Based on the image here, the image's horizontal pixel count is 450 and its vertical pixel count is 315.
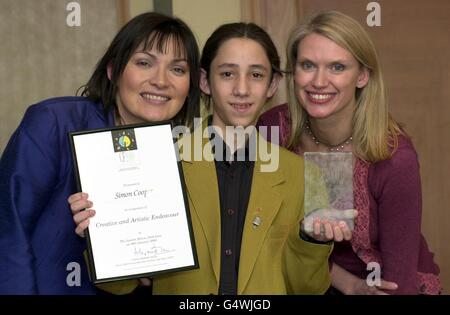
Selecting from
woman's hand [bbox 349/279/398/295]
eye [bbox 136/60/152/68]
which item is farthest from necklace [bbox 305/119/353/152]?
eye [bbox 136/60/152/68]

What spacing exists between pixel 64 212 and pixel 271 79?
785mm

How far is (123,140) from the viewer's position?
1.82 m

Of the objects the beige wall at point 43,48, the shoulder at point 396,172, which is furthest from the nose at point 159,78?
the beige wall at point 43,48

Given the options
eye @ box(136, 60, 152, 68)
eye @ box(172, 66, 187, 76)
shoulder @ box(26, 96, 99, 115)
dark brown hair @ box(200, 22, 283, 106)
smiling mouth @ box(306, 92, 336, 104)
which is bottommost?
smiling mouth @ box(306, 92, 336, 104)

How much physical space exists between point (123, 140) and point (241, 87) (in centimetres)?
43

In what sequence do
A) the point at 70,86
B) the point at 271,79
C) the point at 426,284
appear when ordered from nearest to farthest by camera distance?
the point at 271,79
the point at 426,284
the point at 70,86

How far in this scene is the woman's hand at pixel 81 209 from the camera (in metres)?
1.78

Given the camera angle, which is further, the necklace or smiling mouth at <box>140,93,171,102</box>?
the necklace

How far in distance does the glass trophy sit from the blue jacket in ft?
2.16

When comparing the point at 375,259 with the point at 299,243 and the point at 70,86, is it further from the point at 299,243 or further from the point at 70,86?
the point at 70,86

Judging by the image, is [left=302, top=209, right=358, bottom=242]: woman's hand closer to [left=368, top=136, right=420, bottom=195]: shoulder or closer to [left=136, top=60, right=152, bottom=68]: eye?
[left=368, top=136, right=420, bottom=195]: shoulder

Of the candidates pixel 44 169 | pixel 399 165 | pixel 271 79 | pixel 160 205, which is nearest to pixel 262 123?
pixel 271 79

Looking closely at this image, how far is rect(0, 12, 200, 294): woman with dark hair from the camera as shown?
1.87 m

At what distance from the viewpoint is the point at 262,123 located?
96.2 inches
